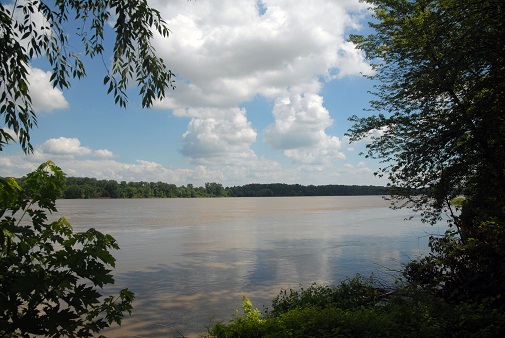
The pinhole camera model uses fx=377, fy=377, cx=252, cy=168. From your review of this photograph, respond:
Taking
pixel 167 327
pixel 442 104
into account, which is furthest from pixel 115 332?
pixel 442 104

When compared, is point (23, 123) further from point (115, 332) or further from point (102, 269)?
point (115, 332)

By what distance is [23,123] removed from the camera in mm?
3689

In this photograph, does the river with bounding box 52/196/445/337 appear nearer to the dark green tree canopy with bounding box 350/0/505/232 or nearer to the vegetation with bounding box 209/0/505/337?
the vegetation with bounding box 209/0/505/337

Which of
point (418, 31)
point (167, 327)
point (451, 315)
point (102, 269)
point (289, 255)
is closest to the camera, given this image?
point (102, 269)

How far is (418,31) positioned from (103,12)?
→ 796cm

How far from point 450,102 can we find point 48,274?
9.71 meters

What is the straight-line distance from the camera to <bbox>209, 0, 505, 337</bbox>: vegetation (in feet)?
17.5

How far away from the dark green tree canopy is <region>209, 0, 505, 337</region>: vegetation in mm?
26

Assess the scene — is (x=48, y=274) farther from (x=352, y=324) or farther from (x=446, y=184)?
(x=446, y=184)

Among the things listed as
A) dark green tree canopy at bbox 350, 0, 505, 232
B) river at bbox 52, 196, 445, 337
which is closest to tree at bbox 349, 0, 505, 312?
dark green tree canopy at bbox 350, 0, 505, 232

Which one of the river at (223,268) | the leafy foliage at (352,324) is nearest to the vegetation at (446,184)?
the leafy foliage at (352,324)

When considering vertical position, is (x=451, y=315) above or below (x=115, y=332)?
above

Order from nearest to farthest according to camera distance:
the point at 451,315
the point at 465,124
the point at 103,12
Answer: the point at 103,12 < the point at 451,315 < the point at 465,124

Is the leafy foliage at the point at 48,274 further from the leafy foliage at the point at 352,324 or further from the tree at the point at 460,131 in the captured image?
the tree at the point at 460,131
